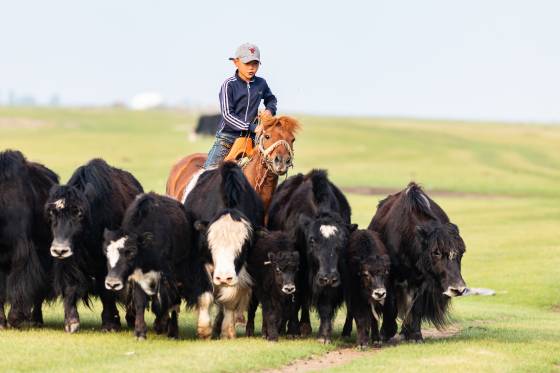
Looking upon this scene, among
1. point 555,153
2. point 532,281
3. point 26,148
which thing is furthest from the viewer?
point 555,153

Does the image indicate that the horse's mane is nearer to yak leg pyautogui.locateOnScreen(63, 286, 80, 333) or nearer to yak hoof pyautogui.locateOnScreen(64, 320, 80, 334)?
yak leg pyautogui.locateOnScreen(63, 286, 80, 333)

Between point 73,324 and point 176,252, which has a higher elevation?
point 176,252

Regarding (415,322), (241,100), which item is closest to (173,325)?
(415,322)

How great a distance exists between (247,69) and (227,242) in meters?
3.43

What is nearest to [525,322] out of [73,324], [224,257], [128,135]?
[224,257]

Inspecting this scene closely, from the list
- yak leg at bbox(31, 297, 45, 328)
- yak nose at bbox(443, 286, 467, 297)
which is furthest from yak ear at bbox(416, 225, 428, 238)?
yak leg at bbox(31, 297, 45, 328)

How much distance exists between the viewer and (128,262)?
39.8ft

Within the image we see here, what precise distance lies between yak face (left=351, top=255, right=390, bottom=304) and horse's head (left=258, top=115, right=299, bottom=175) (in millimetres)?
1883

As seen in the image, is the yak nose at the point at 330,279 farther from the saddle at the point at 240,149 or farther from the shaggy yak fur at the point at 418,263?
the saddle at the point at 240,149

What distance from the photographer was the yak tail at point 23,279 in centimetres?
1280

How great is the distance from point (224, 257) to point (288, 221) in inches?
54.5

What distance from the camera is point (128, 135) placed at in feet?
271

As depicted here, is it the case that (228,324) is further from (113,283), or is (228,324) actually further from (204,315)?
(113,283)

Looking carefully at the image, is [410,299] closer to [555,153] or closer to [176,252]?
[176,252]
